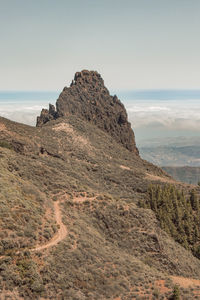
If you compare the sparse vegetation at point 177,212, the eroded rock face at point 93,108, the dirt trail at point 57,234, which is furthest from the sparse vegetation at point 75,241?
the eroded rock face at point 93,108

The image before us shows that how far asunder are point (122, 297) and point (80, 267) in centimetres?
639

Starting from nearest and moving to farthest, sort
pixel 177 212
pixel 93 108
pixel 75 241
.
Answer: pixel 75 241 < pixel 177 212 < pixel 93 108

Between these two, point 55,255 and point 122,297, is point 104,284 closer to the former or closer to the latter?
point 122,297

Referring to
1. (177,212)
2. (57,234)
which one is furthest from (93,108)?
(57,234)

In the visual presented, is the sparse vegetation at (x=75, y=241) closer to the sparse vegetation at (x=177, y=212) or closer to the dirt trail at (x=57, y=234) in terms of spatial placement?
the dirt trail at (x=57, y=234)

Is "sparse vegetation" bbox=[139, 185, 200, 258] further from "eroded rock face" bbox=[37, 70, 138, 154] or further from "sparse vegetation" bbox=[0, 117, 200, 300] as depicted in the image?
"eroded rock face" bbox=[37, 70, 138, 154]

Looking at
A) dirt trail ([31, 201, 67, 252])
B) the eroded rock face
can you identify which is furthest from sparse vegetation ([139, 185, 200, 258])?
the eroded rock face

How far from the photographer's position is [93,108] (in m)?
154

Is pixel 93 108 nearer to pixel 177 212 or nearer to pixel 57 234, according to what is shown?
pixel 177 212

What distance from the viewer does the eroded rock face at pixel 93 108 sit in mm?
151125

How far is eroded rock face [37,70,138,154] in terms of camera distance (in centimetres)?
15112

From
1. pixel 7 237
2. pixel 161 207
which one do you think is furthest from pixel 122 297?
pixel 161 207

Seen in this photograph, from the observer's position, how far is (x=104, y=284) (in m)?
36.5

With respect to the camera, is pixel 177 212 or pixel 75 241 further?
pixel 177 212
